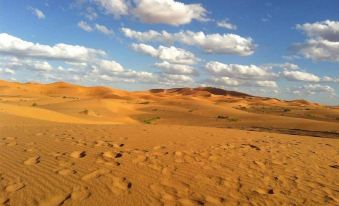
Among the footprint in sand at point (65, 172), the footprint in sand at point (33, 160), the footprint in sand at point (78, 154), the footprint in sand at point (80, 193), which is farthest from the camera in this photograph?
the footprint in sand at point (78, 154)

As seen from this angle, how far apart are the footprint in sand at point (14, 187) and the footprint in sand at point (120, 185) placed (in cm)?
139

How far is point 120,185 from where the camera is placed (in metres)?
5.97

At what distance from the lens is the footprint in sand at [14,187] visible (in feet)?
17.9

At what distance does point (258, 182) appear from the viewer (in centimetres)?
Result: 679

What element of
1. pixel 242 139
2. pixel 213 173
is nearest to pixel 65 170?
pixel 213 173

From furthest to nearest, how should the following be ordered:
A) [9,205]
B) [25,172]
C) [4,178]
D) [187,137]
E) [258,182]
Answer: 1. [187,137]
2. [258,182]
3. [25,172]
4. [4,178]
5. [9,205]

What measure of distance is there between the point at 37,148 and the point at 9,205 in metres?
3.59

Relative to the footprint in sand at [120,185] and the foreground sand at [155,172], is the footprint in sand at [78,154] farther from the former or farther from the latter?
the footprint in sand at [120,185]

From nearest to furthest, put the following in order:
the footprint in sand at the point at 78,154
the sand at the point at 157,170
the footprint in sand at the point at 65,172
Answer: the sand at the point at 157,170
the footprint in sand at the point at 65,172
the footprint in sand at the point at 78,154

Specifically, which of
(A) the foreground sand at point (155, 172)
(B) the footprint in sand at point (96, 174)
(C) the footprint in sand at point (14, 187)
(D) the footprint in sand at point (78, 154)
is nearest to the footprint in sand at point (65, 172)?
(A) the foreground sand at point (155, 172)

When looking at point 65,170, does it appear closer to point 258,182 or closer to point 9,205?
point 9,205

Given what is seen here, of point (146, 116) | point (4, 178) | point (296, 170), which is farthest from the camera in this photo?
point (146, 116)

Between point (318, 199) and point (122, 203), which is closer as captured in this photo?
point (122, 203)

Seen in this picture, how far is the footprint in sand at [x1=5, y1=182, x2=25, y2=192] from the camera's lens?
17.9 feet
